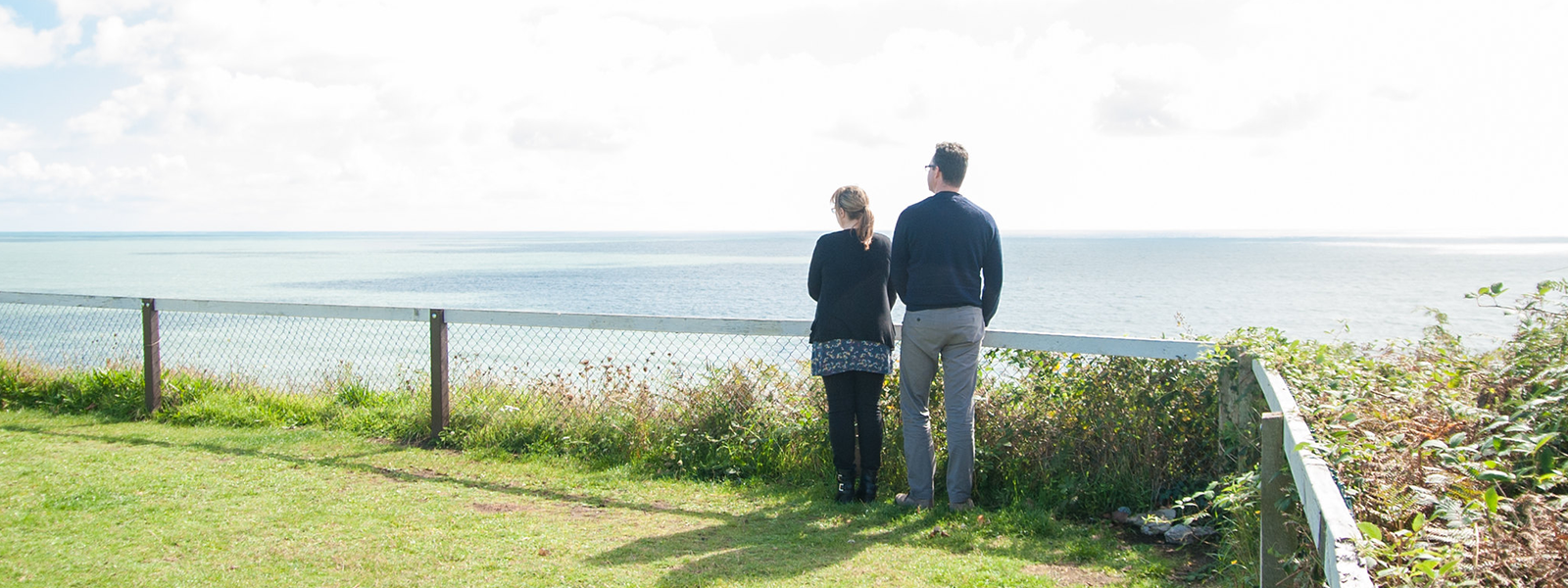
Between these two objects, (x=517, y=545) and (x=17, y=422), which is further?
(x=17, y=422)

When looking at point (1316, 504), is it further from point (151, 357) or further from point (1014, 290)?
point (1014, 290)

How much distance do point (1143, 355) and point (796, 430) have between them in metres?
2.11

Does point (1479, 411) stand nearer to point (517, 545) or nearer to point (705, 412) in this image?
point (517, 545)

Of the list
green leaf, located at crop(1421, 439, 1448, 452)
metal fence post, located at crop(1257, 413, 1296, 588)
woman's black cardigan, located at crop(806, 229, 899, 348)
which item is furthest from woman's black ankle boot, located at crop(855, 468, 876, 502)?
green leaf, located at crop(1421, 439, 1448, 452)

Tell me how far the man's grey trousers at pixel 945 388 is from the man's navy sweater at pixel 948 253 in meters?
0.08

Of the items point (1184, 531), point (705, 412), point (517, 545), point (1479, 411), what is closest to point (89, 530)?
point (517, 545)

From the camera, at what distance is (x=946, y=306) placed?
5047mm

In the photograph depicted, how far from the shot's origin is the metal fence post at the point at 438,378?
6.91 m

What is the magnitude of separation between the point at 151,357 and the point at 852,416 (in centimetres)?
598

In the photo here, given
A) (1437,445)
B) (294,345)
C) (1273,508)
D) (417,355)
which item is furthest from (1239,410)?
(294,345)

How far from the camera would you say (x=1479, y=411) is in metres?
3.00

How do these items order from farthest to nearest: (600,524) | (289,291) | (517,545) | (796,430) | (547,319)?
1. (289,291)
2. (547,319)
3. (796,430)
4. (600,524)
5. (517,545)

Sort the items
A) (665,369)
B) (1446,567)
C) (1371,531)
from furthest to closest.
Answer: (665,369), (1371,531), (1446,567)

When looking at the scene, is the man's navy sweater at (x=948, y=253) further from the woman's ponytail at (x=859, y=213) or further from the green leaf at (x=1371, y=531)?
the green leaf at (x=1371, y=531)
